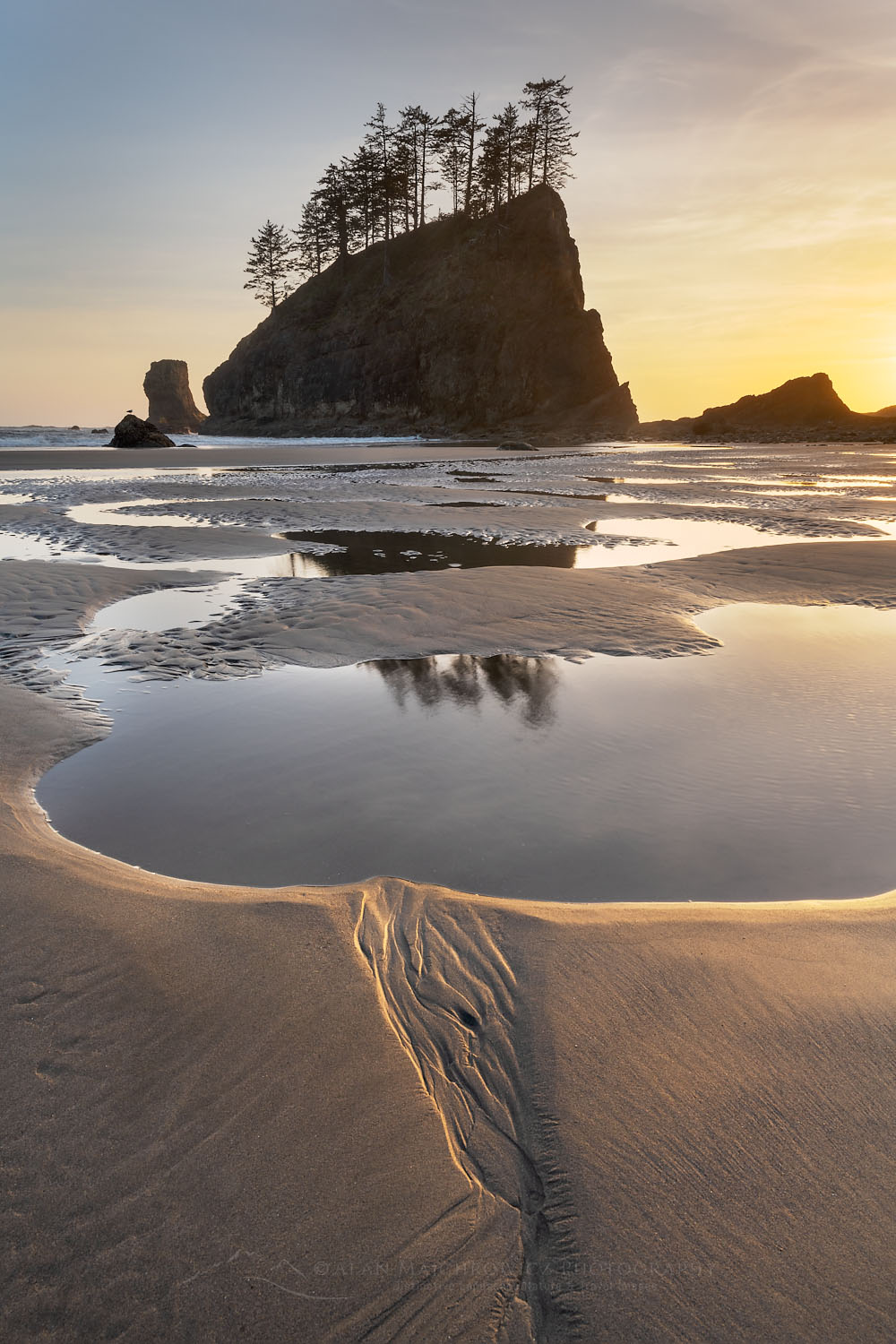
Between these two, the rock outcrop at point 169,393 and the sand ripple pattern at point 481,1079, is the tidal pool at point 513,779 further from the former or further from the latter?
the rock outcrop at point 169,393

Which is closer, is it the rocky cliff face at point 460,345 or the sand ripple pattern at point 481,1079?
the sand ripple pattern at point 481,1079

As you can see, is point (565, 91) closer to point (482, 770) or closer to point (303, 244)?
point (303, 244)

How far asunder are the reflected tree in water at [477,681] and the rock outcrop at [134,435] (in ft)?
158

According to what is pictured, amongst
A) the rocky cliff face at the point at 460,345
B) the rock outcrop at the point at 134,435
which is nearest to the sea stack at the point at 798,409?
the rocky cliff face at the point at 460,345

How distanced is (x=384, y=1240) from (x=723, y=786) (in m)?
3.07

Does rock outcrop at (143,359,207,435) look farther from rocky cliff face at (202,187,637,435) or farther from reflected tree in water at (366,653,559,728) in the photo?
reflected tree in water at (366,653,559,728)

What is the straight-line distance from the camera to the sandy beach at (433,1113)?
162cm

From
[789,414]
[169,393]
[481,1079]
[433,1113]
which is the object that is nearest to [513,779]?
[481,1079]

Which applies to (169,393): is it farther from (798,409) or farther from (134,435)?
(798,409)

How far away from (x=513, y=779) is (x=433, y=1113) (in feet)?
7.82

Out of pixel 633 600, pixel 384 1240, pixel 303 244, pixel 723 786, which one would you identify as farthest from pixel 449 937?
pixel 303 244

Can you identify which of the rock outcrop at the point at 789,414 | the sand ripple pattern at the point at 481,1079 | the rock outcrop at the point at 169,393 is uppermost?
the rock outcrop at the point at 169,393

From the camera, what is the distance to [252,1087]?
2.12 metres

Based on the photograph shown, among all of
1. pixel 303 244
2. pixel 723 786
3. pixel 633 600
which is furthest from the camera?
pixel 303 244
